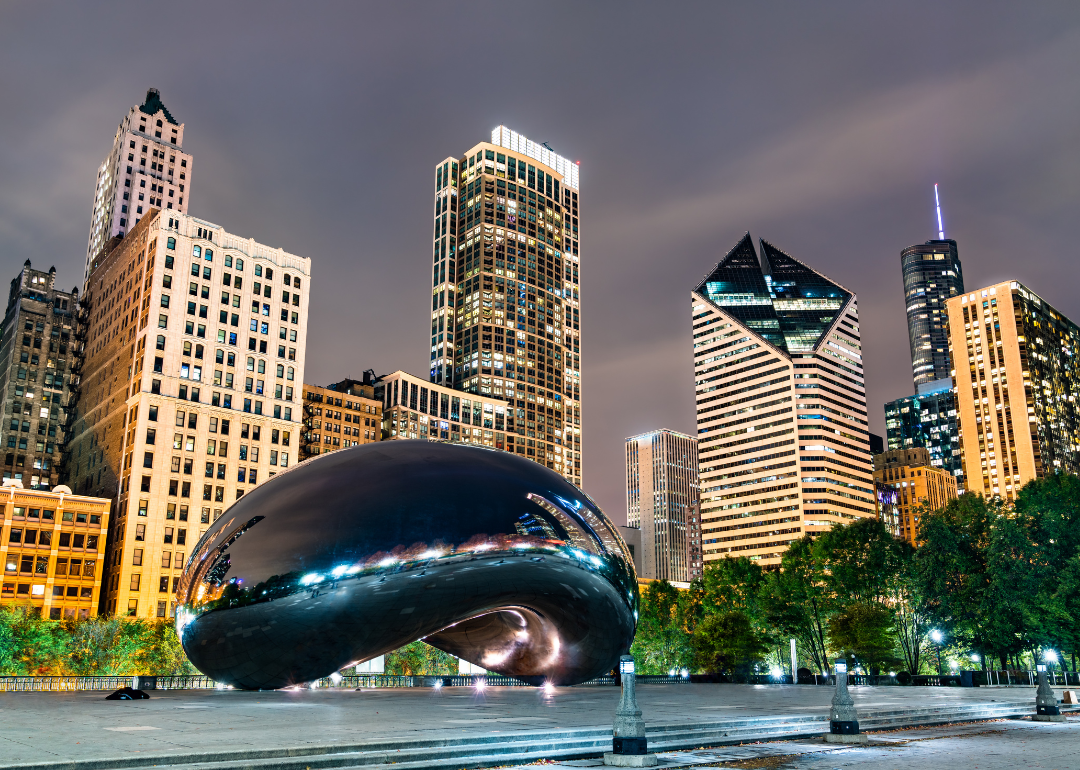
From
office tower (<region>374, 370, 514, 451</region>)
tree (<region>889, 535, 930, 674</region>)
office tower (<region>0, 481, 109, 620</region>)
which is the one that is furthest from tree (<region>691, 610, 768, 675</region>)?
office tower (<region>374, 370, 514, 451</region>)

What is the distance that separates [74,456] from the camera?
130000 millimetres

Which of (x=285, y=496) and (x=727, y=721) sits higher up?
(x=285, y=496)

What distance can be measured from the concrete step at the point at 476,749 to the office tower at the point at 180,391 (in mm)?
99566

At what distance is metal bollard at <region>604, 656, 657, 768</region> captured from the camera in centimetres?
1380

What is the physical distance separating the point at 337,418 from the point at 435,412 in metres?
25.1

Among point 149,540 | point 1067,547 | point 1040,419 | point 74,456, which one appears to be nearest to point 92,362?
point 74,456

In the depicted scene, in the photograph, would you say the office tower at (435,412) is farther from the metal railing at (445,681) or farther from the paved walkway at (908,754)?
the paved walkway at (908,754)

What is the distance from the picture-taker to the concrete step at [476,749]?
11584mm

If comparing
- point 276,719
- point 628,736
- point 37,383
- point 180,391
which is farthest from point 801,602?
point 37,383

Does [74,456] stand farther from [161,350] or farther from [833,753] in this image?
[833,753]

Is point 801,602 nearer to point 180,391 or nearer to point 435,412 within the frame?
point 180,391

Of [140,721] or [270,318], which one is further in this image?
[270,318]

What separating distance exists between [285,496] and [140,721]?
529cm

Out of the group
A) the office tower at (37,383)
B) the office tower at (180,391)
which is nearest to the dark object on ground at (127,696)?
the office tower at (180,391)
